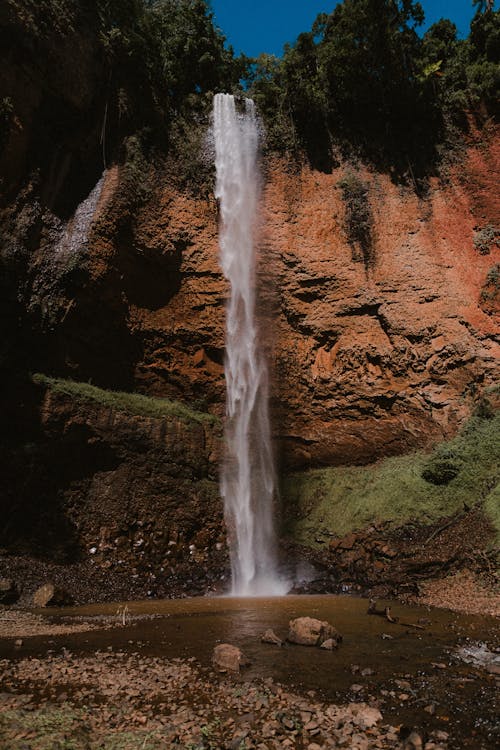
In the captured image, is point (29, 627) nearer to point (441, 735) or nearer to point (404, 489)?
point (441, 735)

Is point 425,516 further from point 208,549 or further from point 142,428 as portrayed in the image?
point 142,428

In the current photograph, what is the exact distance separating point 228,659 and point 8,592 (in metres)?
6.50

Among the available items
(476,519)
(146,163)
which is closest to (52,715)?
(476,519)

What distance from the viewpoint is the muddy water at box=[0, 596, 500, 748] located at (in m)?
4.02

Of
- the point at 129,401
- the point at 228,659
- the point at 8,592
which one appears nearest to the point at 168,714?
the point at 228,659

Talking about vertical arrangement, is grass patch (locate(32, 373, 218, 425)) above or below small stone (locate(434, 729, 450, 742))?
above

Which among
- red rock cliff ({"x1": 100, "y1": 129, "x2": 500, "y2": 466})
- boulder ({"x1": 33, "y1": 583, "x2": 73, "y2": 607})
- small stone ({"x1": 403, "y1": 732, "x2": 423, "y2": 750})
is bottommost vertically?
boulder ({"x1": 33, "y1": 583, "x2": 73, "y2": 607})

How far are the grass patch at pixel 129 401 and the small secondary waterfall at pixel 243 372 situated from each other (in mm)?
1400

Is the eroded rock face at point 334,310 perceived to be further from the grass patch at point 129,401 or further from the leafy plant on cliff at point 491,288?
the grass patch at point 129,401

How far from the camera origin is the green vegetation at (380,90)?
17703mm

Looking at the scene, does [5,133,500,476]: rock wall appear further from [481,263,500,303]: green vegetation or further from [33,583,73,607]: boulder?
[33,583,73,607]: boulder

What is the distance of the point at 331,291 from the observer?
16.3 meters

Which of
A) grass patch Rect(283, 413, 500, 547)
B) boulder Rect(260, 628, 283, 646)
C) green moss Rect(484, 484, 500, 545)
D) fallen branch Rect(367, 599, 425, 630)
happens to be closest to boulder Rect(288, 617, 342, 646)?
boulder Rect(260, 628, 283, 646)

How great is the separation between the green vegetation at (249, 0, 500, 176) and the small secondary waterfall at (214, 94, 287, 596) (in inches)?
58.0
